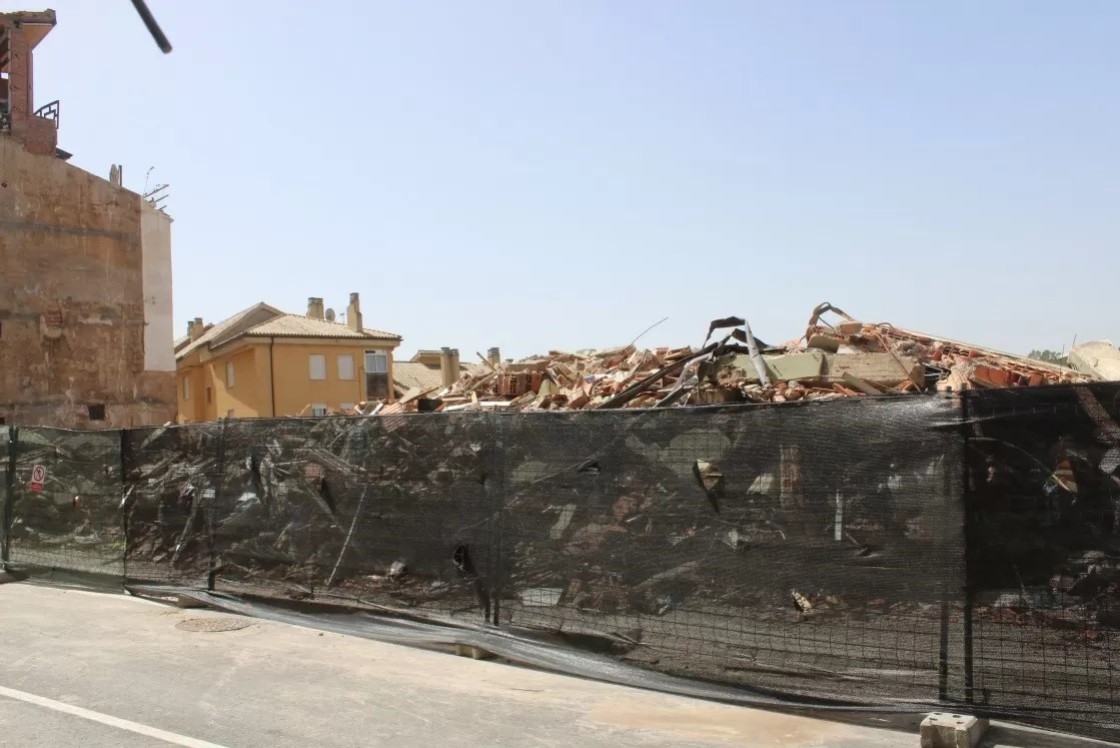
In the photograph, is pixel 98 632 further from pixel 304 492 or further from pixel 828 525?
pixel 828 525

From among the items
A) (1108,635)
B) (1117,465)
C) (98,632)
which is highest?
(1117,465)

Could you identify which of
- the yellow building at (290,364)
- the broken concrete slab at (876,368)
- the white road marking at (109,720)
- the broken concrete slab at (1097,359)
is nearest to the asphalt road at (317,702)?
the white road marking at (109,720)

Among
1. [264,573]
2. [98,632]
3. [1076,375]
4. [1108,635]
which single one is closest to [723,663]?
[1108,635]

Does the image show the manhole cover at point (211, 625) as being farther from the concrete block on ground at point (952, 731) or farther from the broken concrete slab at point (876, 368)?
the broken concrete slab at point (876, 368)

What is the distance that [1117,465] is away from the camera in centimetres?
549

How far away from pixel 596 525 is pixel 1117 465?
3550mm

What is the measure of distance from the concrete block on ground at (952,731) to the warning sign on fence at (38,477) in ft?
38.6

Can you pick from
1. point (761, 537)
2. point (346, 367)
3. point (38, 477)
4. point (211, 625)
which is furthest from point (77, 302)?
point (761, 537)

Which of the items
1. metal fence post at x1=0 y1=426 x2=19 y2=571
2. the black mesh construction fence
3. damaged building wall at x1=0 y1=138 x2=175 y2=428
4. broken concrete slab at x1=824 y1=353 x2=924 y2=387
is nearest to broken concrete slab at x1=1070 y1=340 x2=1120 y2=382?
broken concrete slab at x1=824 y1=353 x2=924 y2=387

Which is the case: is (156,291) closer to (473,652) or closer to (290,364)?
(290,364)

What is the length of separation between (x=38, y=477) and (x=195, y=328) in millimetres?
62019

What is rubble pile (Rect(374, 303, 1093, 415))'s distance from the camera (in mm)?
11875

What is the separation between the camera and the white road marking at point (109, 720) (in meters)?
6.03

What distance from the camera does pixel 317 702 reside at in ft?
23.0
